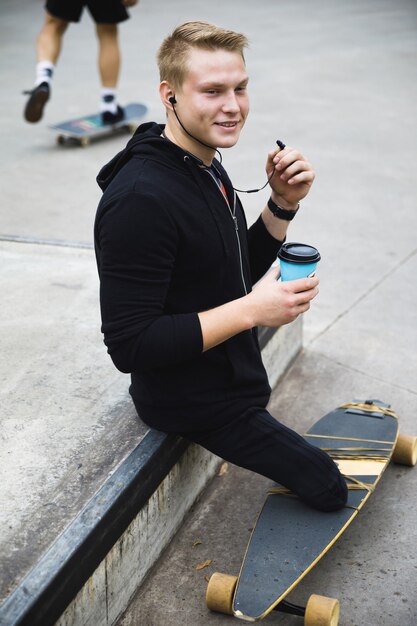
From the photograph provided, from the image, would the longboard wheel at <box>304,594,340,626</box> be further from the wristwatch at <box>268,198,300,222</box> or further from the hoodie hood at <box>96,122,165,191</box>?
the hoodie hood at <box>96,122,165,191</box>

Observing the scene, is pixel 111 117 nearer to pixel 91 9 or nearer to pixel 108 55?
pixel 108 55

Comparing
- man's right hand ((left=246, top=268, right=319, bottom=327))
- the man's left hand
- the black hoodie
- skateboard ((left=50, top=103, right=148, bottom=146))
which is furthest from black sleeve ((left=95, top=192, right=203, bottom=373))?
skateboard ((left=50, top=103, right=148, bottom=146))

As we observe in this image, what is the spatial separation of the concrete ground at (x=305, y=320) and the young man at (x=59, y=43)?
1.18 feet

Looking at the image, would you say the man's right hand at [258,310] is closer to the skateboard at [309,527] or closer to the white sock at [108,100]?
the skateboard at [309,527]

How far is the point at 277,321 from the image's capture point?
227 centimetres

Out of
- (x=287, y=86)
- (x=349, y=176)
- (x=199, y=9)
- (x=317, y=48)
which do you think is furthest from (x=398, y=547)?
(x=199, y=9)

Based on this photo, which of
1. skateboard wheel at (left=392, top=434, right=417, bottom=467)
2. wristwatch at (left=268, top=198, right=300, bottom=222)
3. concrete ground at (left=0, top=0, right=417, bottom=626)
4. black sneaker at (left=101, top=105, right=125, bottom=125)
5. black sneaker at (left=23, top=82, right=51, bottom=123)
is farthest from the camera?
black sneaker at (left=101, top=105, right=125, bottom=125)

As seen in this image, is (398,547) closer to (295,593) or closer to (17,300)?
(295,593)

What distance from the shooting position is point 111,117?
677cm

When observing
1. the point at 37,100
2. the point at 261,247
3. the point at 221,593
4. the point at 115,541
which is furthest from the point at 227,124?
the point at 37,100

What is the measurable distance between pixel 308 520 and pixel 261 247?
911mm

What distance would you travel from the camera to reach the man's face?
225cm

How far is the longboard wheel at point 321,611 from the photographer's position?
2252 millimetres

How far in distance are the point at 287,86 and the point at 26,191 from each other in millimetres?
3527
